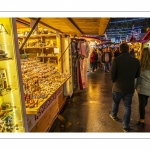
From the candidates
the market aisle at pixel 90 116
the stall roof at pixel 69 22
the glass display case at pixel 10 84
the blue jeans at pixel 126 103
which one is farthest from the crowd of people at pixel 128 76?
the glass display case at pixel 10 84

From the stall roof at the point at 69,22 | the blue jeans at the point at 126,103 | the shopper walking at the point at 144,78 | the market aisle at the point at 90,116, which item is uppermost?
the stall roof at the point at 69,22

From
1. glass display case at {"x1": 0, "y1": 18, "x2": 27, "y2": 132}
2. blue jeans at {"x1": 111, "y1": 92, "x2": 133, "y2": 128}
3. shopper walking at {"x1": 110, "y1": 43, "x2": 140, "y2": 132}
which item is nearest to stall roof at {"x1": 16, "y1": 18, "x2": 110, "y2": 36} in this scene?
shopper walking at {"x1": 110, "y1": 43, "x2": 140, "y2": 132}

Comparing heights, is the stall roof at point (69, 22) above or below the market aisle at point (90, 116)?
above

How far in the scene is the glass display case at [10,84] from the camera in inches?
67.7

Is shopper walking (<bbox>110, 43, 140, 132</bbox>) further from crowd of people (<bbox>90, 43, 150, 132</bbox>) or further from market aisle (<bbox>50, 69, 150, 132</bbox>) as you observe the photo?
market aisle (<bbox>50, 69, 150, 132</bbox>)

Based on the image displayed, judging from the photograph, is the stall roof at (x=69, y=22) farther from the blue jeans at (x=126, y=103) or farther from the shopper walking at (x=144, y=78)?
the blue jeans at (x=126, y=103)

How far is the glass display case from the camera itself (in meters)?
1.72

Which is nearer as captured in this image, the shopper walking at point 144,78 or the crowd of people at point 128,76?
the crowd of people at point 128,76
